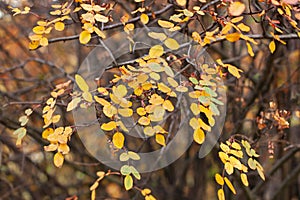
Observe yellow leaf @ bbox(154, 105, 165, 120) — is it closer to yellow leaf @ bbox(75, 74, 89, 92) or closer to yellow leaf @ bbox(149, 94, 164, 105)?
yellow leaf @ bbox(149, 94, 164, 105)

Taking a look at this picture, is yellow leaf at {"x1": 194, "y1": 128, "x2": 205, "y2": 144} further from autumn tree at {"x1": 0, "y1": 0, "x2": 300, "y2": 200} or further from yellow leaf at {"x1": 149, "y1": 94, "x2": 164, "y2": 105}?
autumn tree at {"x1": 0, "y1": 0, "x2": 300, "y2": 200}

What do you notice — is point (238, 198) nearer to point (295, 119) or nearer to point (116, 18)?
point (295, 119)

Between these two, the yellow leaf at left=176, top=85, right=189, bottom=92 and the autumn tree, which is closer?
the yellow leaf at left=176, top=85, right=189, bottom=92

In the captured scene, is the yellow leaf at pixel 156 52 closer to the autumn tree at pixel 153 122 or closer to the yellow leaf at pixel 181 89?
the yellow leaf at pixel 181 89

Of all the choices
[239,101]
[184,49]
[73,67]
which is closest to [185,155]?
[239,101]

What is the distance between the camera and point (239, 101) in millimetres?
2801

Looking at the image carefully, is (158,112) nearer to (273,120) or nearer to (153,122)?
(153,122)

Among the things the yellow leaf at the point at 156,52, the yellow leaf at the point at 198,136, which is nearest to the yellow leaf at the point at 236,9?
the yellow leaf at the point at 156,52

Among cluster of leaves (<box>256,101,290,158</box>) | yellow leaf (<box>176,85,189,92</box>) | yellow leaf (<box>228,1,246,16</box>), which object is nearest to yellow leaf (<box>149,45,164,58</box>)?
yellow leaf (<box>176,85,189,92</box>)

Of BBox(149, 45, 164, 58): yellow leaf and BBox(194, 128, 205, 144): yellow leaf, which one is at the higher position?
BBox(149, 45, 164, 58): yellow leaf

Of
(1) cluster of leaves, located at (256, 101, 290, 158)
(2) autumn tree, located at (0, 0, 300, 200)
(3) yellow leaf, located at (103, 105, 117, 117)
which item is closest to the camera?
(3) yellow leaf, located at (103, 105, 117, 117)

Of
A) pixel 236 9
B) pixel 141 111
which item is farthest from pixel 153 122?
pixel 236 9

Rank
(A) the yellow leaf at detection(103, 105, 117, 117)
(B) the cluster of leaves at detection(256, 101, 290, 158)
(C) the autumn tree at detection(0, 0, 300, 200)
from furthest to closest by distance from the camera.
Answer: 1. (C) the autumn tree at detection(0, 0, 300, 200)
2. (B) the cluster of leaves at detection(256, 101, 290, 158)
3. (A) the yellow leaf at detection(103, 105, 117, 117)

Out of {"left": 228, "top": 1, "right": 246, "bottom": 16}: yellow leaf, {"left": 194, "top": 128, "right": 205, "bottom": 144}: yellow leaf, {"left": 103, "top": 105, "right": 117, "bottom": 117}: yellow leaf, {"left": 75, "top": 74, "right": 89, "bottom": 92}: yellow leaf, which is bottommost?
{"left": 194, "top": 128, "right": 205, "bottom": 144}: yellow leaf
